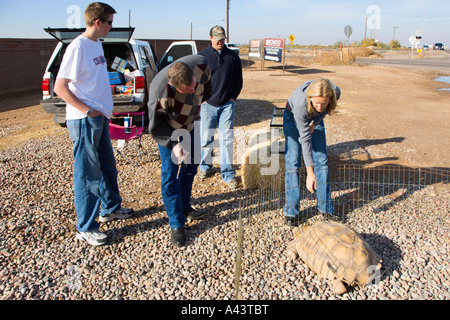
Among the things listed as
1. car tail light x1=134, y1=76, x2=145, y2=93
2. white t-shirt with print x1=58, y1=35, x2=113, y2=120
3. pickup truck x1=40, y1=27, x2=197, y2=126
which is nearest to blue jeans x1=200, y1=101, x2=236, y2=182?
white t-shirt with print x1=58, y1=35, x2=113, y2=120

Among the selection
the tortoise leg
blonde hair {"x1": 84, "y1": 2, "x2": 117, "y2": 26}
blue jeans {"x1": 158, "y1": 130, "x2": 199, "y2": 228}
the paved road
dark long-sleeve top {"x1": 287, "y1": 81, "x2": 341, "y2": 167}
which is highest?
the paved road

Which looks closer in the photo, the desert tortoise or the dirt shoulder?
A: the desert tortoise

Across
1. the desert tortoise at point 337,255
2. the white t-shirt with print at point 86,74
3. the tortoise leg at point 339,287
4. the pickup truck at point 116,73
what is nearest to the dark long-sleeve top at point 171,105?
the white t-shirt with print at point 86,74

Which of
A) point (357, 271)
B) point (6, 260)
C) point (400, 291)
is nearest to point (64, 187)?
point (6, 260)

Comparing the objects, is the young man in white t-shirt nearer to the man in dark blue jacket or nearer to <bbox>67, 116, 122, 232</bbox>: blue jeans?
<bbox>67, 116, 122, 232</bbox>: blue jeans

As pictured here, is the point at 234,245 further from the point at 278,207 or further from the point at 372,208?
the point at 372,208

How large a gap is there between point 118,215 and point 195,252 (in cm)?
108

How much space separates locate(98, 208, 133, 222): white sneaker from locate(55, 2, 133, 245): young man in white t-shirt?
1.08ft

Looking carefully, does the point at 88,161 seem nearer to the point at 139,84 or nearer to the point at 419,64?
the point at 139,84

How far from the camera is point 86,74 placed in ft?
9.45

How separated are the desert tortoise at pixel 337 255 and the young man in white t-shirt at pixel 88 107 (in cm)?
196

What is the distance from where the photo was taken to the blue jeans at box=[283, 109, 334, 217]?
11.5 feet

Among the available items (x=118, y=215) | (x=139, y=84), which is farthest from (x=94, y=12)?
(x=139, y=84)

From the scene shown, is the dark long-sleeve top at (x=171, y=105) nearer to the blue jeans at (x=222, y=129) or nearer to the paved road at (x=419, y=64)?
the blue jeans at (x=222, y=129)
